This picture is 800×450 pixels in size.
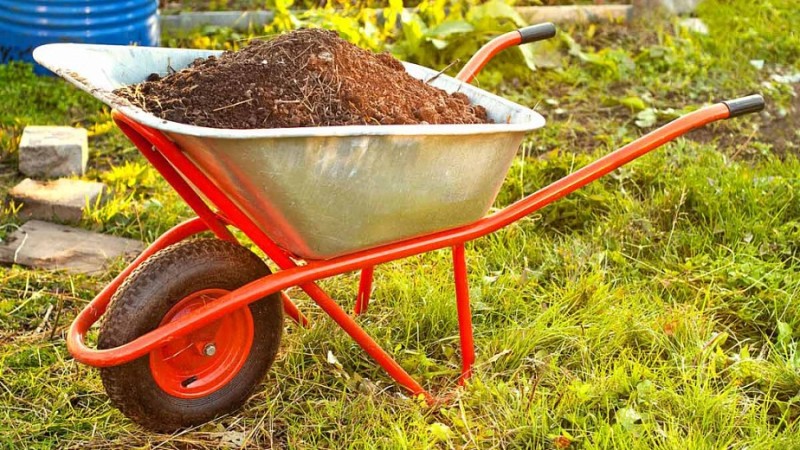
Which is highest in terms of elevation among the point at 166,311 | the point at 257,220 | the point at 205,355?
the point at 257,220

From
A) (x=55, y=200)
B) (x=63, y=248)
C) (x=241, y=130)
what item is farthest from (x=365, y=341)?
(x=55, y=200)

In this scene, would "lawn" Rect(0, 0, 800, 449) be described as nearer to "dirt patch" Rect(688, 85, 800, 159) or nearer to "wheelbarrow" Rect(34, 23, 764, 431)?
"dirt patch" Rect(688, 85, 800, 159)

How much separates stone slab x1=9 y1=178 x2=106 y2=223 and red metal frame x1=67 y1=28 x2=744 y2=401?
115 centimetres

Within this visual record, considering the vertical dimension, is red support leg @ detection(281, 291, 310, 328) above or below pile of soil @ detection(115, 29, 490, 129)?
below

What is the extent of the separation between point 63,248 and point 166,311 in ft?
3.97

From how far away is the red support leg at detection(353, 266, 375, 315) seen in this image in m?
2.76

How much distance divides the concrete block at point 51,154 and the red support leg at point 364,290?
1.49 m

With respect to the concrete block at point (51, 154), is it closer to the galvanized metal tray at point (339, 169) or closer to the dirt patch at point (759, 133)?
the galvanized metal tray at point (339, 169)

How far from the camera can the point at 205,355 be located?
2.37m

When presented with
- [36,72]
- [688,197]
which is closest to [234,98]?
[688,197]

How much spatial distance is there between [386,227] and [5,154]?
92.3 inches

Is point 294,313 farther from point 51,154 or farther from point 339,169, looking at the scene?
point 51,154

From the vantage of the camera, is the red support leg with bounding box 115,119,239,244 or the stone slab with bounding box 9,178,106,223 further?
the stone slab with bounding box 9,178,106,223

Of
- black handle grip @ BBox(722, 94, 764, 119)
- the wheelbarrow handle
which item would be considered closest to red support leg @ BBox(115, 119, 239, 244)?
the wheelbarrow handle
